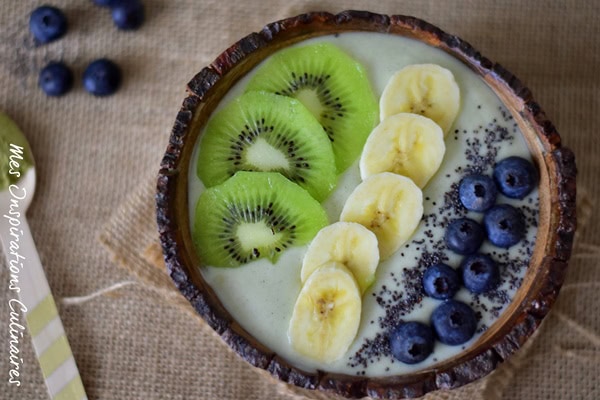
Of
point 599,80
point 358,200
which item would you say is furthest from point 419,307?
point 599,80

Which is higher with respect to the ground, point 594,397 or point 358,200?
point 358,200

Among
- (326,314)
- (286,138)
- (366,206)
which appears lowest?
(326,314)

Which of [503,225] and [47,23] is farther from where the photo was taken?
[47,23]

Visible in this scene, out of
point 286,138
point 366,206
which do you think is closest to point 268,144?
point 286,138

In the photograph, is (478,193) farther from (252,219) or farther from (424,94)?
(252,219)

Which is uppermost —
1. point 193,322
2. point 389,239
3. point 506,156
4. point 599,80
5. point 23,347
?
point 599,80

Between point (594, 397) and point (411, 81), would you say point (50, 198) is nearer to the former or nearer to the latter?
point (411, 81)

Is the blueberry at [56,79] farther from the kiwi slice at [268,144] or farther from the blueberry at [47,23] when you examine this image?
the kiwi slice at [268,144]
